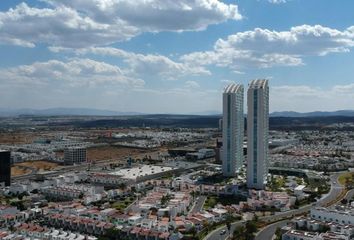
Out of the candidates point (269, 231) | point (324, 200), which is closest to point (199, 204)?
point (269, 231)

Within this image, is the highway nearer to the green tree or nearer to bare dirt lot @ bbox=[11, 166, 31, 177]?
the green tree

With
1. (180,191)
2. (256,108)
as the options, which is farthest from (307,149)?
(180,191)

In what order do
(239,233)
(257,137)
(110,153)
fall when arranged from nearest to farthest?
(239,233) < (257,137) < (110,153)

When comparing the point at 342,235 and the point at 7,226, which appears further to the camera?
the point at 7,226

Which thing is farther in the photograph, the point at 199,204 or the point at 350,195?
the point at 350,195

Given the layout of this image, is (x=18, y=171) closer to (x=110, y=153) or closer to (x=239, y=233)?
(x=110, y=153)

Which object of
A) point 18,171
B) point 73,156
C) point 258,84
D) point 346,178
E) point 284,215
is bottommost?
point 284,215

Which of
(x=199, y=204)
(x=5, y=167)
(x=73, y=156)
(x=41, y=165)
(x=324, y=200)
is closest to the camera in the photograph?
(x=199, y=204)

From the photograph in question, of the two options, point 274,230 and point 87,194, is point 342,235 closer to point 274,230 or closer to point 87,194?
point 274,230
